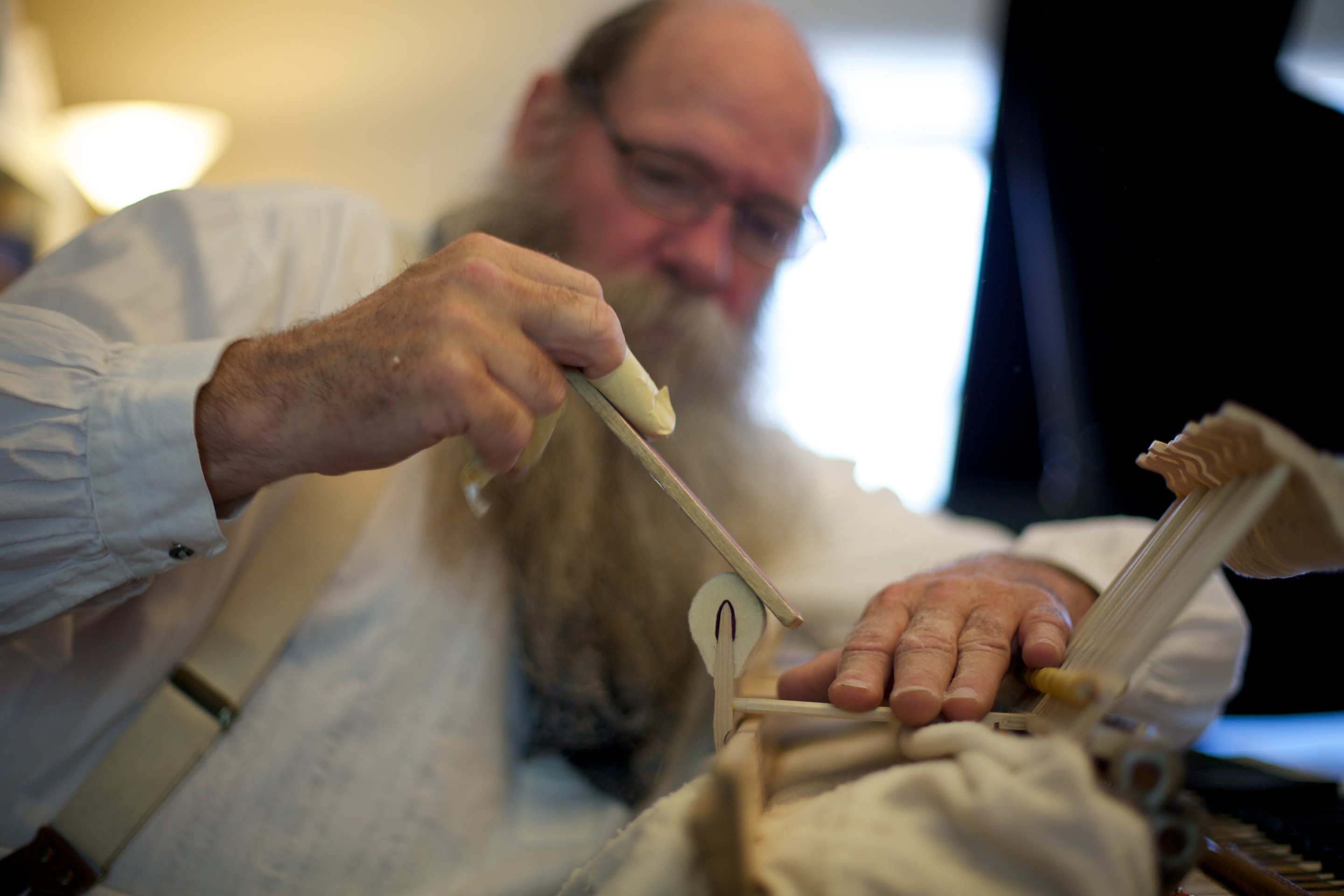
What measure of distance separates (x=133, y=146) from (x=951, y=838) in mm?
1935

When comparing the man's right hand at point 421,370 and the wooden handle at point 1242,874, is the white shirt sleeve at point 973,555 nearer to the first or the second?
the wooden handle at point 1242,874

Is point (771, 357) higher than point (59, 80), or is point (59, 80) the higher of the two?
point (59, 80)

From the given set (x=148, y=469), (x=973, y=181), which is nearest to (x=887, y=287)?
(x=973, y=181)

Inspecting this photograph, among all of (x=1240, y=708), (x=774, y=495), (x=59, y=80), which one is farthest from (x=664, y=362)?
(x=59, y=80)

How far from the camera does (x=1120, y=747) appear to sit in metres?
0.28

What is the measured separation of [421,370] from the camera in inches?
15.3

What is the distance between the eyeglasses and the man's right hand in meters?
0.47

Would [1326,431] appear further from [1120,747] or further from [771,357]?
[771,357]

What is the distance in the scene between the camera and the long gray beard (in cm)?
74

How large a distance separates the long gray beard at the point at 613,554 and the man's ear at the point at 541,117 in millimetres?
148

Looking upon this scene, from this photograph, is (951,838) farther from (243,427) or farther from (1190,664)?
(1190,664)

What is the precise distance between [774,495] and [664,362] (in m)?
0.26

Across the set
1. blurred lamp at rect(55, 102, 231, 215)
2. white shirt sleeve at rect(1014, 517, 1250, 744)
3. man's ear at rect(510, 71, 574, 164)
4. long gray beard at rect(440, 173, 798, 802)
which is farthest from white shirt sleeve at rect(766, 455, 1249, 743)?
blurred lamp at rect(55, 102, 231, 215)

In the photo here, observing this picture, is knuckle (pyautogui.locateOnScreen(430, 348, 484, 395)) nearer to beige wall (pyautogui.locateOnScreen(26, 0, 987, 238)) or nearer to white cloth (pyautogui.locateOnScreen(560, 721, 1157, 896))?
white cloth (pyautogui.locateOnScreen(560, 721, 1157, 896))
